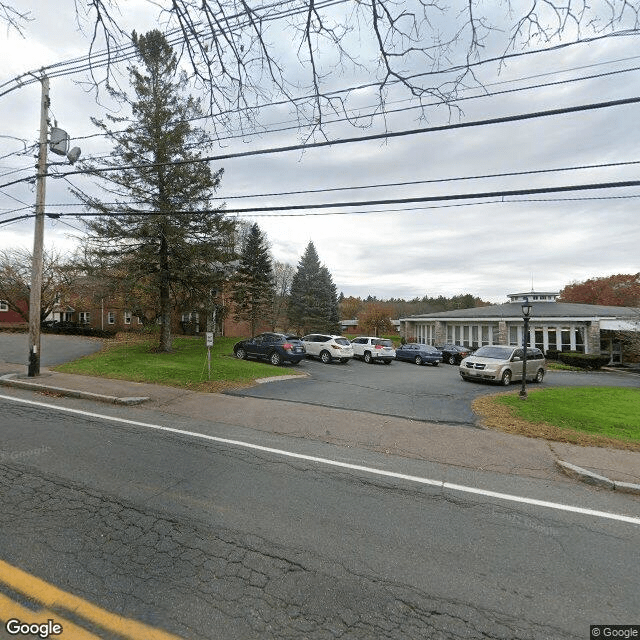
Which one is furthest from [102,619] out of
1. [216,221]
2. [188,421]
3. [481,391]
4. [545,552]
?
[216,221]

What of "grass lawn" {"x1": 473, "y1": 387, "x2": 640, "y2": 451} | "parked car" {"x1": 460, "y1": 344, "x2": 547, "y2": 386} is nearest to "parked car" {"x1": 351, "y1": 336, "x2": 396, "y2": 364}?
"parked car" {"x1": 460, "y1": 344, "x2": 547, "y2": 386}

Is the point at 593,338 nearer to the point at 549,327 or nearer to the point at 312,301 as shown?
the point at 549,327

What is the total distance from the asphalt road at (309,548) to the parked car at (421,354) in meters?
22.0

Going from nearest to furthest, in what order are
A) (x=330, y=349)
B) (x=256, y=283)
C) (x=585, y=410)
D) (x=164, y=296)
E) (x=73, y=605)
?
1. (x=73, y=605)
2. (x=585, y=410)
3. (x=164, y=296)
4. (x=330, y=349)
5. (x=256, y=283)

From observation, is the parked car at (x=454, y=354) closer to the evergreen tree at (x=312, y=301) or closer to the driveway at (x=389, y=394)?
the driveway at (x=389, y=394)

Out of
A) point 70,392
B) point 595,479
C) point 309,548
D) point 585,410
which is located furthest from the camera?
point 585,410

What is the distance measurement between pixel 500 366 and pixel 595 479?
38.3ft

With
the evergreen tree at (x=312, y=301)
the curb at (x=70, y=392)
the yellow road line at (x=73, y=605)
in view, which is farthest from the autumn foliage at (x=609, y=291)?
the yellow road line at (x=73, y=605)

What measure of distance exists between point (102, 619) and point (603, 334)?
3745 cm

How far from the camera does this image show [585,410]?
10.2 m

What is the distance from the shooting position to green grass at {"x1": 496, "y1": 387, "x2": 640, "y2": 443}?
27.4 ft

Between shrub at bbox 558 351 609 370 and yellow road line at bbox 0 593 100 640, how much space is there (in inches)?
1257

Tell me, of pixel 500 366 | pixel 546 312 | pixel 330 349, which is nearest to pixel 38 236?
pixel 330 349

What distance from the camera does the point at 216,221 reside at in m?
18.9
